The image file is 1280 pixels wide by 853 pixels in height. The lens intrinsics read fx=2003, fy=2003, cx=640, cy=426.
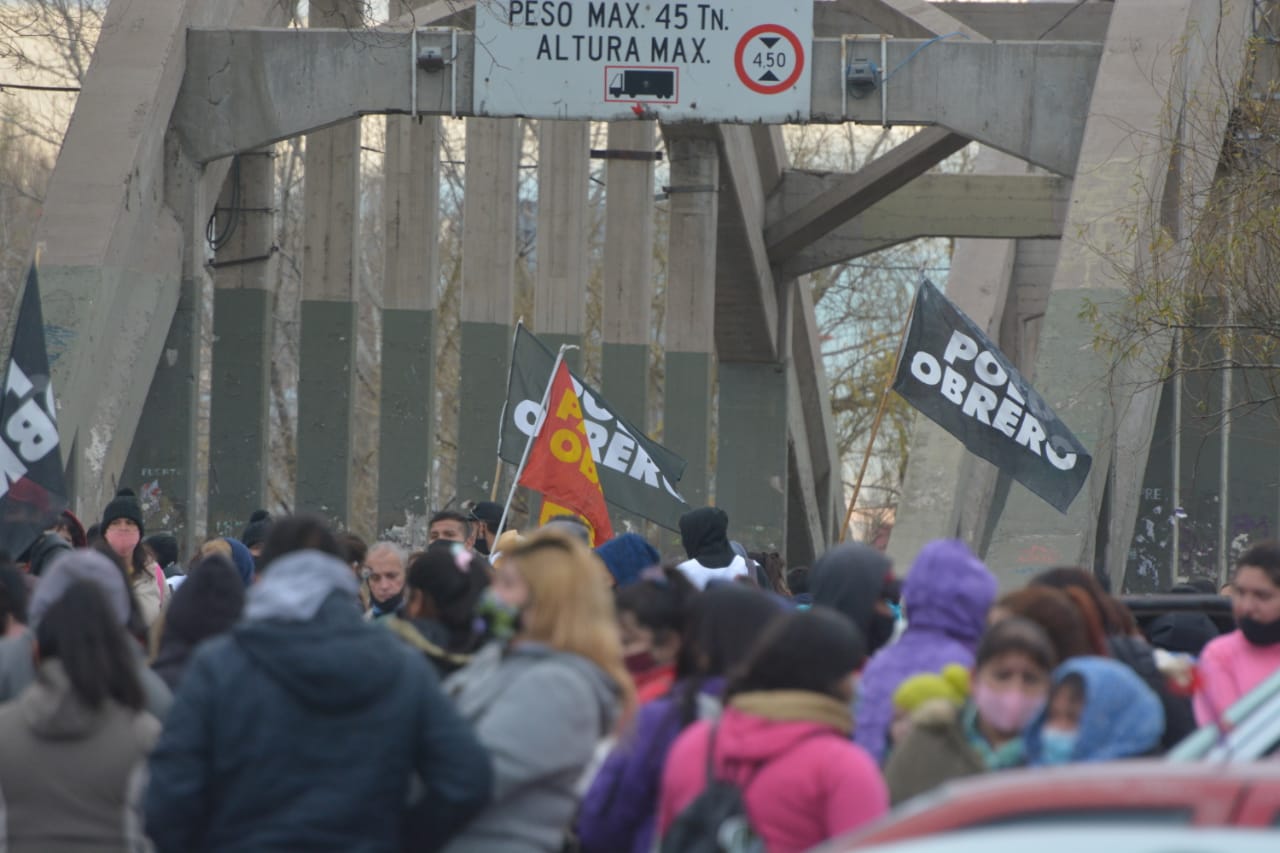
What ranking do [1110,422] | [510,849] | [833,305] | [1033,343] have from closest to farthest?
[510,849] < [1110,422] < [1033,343] < [833,305]

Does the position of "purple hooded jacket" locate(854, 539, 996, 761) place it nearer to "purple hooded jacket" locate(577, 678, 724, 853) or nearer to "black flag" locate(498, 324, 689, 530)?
"purple hooded jacket" locate(577, 678, 724, 853)

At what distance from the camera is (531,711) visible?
16.2ft

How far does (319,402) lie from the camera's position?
2142cm

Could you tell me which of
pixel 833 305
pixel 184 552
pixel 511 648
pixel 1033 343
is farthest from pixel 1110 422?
pixel 833 305

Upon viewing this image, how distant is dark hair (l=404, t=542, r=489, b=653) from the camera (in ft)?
20.6

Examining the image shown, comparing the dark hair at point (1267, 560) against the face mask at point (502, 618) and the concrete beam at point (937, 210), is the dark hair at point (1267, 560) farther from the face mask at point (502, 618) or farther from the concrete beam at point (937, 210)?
the concrete beam at point (937, 210)

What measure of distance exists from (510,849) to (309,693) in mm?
699

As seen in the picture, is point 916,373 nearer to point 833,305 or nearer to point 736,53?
point 736,53

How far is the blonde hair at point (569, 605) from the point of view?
506 centimetres

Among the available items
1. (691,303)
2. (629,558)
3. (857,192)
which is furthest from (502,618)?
(857,192)

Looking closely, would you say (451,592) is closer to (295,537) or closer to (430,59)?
(295,537)

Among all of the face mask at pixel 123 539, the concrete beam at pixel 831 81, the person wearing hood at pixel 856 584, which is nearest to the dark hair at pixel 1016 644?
the person wearing hood at pixel 856 584

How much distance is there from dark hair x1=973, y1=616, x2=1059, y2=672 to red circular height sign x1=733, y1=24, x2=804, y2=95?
11494 millimetres

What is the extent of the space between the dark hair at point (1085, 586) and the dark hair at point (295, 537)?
2.29 m
